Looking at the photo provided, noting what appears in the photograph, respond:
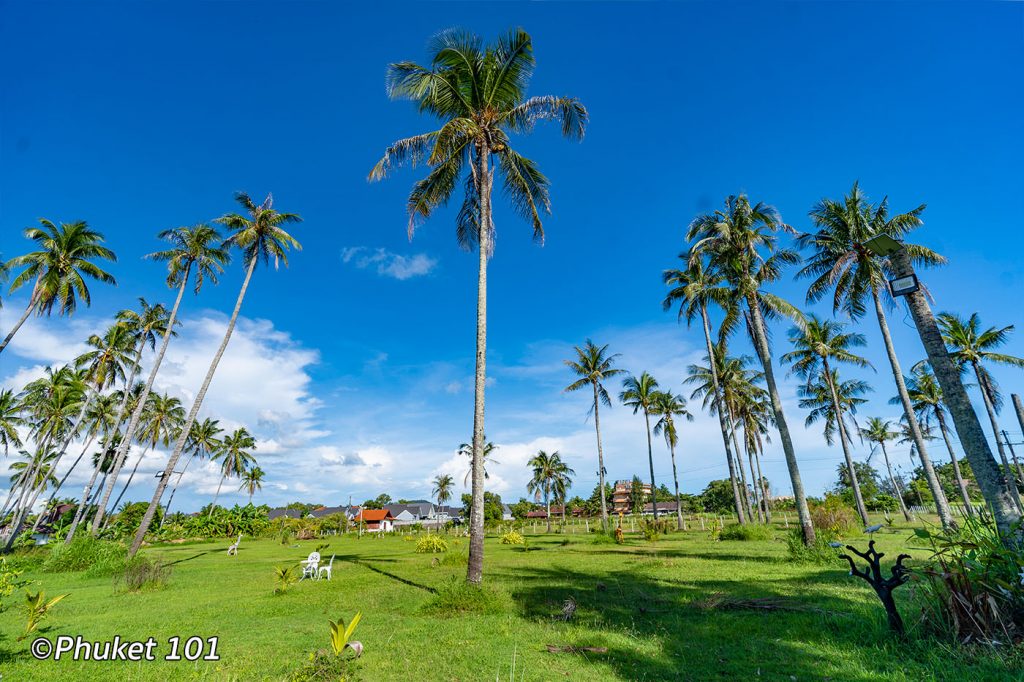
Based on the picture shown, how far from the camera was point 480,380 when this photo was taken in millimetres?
11852

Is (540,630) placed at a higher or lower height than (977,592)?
lower

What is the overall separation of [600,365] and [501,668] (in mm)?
31094

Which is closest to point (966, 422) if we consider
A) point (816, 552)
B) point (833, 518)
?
point (816, 552)

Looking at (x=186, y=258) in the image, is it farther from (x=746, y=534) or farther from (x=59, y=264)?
(x=746, y=534)

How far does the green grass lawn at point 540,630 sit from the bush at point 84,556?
3.56m

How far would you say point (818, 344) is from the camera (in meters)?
27.6

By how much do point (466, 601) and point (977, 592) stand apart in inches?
315

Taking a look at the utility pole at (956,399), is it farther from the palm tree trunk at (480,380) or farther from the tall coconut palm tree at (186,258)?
the tall coconut palm tree at (186,258)

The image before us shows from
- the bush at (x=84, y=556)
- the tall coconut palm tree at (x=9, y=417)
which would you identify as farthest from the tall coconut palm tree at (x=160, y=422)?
the bush at (x=84, y=556)

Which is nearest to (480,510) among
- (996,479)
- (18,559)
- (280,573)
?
(280,573)

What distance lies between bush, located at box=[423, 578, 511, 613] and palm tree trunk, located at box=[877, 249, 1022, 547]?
812cm

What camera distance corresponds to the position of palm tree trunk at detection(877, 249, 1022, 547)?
5695mm

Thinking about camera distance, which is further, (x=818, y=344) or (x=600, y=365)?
(x=600, y=365)

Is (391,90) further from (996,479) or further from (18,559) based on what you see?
(18,559)
